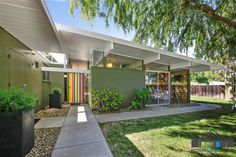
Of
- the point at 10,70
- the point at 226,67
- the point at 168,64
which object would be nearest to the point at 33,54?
the point at 10,70

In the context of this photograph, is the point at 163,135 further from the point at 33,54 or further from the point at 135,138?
the point at 33,54

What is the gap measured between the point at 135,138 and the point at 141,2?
4.75 m

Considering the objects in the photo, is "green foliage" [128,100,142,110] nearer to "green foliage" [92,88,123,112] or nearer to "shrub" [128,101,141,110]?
"shrub" [128,101,141,110]

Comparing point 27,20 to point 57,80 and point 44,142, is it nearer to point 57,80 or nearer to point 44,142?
point 44,142

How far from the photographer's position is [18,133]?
292 centimetres

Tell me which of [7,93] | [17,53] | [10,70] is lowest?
[7,93]

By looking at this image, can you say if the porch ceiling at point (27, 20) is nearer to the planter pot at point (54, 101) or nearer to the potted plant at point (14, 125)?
the potted plant at point (14, 125)

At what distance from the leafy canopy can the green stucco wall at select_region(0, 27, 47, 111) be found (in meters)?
2.36

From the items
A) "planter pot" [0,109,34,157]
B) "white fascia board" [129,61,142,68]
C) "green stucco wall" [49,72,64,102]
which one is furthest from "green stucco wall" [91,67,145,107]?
"planter pot" [0,109,34,157]

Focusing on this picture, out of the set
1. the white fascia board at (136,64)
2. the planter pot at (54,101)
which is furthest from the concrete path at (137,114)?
the planter pot at (54,101)

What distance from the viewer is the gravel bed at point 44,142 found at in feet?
10.6

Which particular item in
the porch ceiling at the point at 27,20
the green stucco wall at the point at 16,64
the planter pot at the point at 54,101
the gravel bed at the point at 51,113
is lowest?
the gravel bed at the point at 51,113

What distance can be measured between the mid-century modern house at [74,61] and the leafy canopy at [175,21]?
1211mm

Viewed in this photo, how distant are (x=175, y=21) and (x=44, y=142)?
625 centimetres
